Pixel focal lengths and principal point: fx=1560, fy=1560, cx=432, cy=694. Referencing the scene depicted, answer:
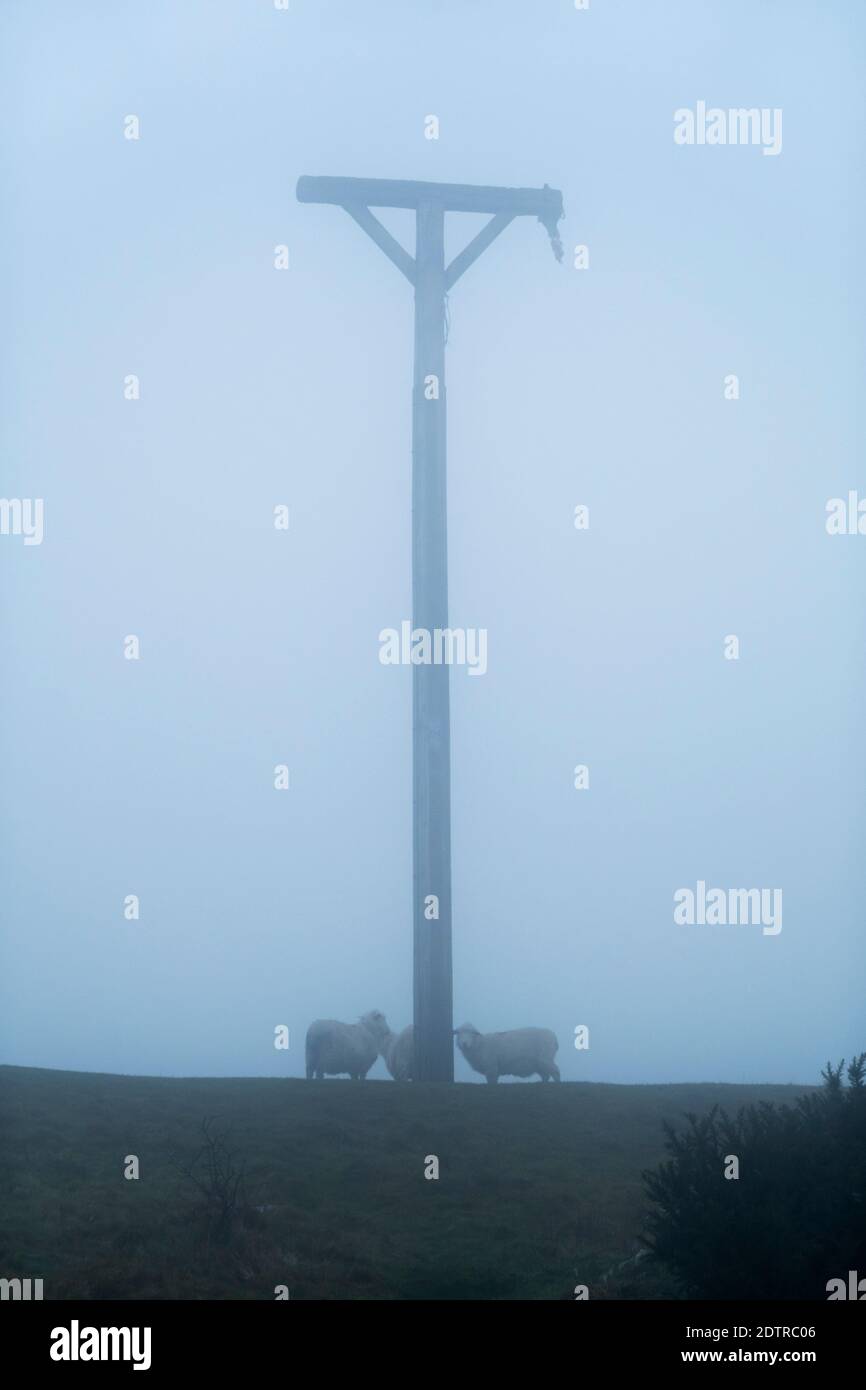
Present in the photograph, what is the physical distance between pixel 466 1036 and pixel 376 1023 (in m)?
1.34

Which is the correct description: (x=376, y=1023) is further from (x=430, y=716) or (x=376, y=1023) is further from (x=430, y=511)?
(x=430, y=511)

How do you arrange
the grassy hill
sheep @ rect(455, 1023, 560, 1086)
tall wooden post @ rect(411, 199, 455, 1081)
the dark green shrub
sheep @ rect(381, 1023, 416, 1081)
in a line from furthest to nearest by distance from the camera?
sheep @ rect(455, 1023, 560, 1086), sheep @ rect(381, 1023, 416, 1081), tall wooden post @ rect(411, 199, 455, 1081), the grassy hill, the dark green shrub

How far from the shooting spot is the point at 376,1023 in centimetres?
2294

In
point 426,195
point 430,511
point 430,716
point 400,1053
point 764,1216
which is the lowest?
point 764,1216

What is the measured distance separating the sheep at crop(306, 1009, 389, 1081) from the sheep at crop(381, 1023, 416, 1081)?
0.21m

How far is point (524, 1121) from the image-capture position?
18125mm

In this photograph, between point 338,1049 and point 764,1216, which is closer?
point 764,1216

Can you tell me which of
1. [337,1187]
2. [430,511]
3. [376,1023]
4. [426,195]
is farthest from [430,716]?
[426,195]

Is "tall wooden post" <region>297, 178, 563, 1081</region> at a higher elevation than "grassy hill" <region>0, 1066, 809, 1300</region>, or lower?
higher

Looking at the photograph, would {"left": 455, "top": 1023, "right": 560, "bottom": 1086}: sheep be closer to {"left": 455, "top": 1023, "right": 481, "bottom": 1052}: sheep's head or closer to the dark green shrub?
{"left": 455, "top": 1023, "right": 481, "bottom": 1052}: sheep's head

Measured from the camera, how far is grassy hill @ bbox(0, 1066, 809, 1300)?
44.2 ft

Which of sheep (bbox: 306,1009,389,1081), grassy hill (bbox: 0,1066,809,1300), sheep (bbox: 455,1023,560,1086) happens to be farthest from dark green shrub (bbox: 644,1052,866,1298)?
sheep (bbox: 455,1023,560,1086)

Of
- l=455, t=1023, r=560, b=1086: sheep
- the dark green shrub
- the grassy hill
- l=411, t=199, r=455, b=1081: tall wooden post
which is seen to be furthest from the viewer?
l=455, t=1023, r=560, b=1086: sheep
